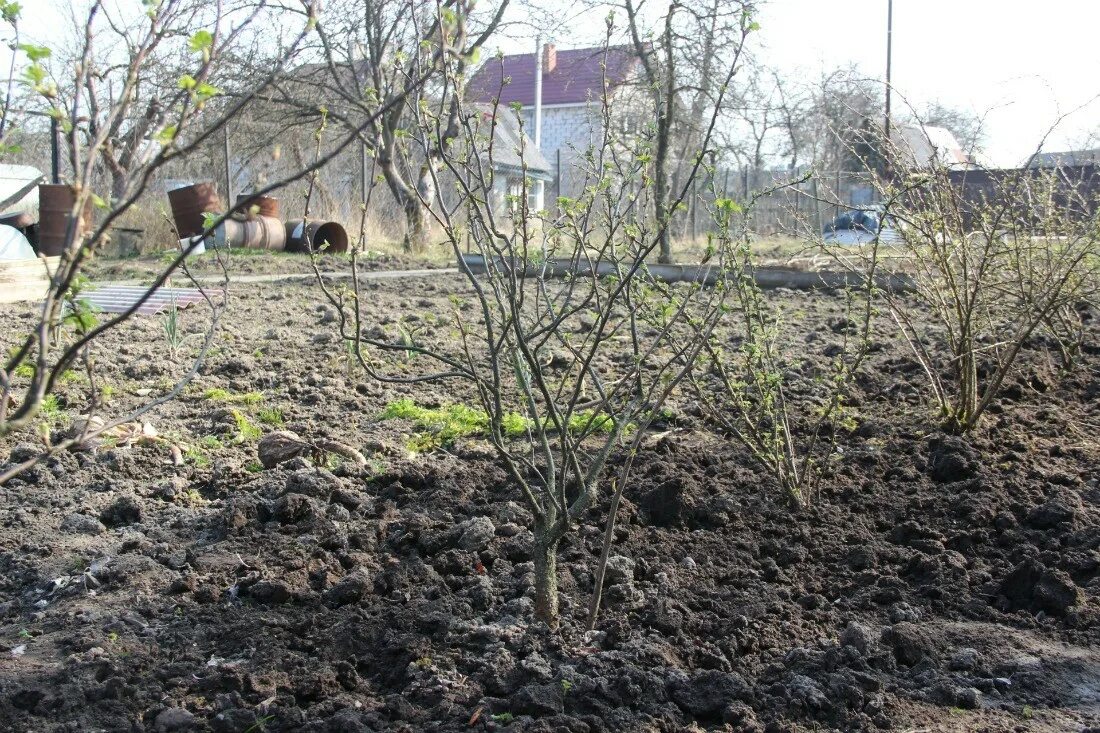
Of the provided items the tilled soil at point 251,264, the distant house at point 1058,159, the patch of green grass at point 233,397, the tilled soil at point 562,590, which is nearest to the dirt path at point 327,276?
the tilled soil at point 251,264

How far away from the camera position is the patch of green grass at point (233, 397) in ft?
18.3

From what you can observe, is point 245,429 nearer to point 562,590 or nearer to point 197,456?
point 197,456

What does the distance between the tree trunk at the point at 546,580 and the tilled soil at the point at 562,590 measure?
50 millimetres

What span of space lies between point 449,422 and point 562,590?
2217 millimetres

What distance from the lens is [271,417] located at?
5270 mm

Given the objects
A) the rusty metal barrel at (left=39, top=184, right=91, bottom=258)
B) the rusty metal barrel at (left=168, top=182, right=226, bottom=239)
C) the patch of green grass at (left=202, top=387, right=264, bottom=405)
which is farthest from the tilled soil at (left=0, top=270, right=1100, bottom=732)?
the rusty metal barrel at (left=168, top=182, right=226, bottom=239)

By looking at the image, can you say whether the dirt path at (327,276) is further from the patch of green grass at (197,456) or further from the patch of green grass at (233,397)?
the patch of green grass at (197,456)

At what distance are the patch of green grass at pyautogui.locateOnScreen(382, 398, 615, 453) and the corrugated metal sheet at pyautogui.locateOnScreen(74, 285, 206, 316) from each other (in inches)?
122

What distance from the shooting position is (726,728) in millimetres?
2383

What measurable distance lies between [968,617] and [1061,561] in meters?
0.51

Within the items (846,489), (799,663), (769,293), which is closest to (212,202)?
(769,293)

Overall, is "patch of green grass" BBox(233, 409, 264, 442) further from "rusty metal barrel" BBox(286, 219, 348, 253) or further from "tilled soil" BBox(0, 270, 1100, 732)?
"rusty metal barrel" BBox(286, 219, 348, 253)

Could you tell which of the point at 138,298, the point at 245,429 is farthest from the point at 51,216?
the point at 245,429

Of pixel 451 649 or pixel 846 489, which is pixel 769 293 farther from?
pixel 451 649
